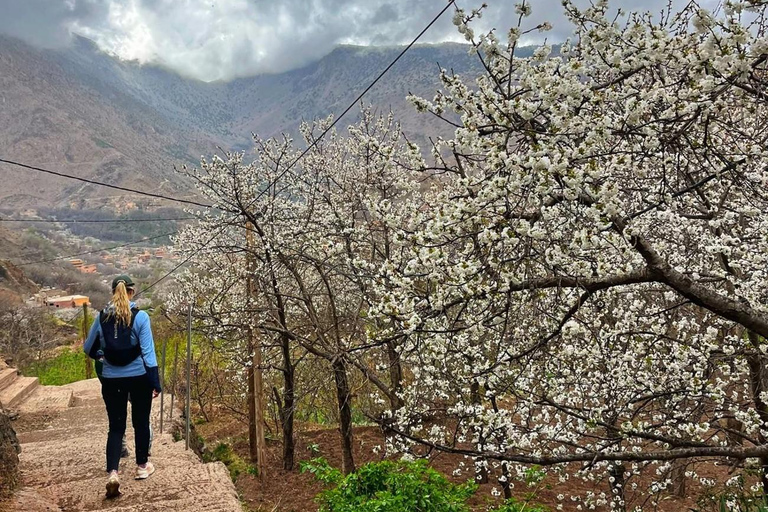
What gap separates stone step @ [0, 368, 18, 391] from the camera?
10.1 metres

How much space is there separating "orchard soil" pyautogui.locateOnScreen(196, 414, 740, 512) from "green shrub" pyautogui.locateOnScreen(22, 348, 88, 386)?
8.53 meters

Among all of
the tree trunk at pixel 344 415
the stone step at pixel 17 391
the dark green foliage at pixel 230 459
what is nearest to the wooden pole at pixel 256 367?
the dark green foliage at pixel 230 459

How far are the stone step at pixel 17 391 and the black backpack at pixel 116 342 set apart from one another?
22.3ft

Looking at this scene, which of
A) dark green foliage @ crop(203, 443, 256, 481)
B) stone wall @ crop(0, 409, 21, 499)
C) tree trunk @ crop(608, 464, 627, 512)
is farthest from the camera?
dark green foliage @ crop(203, 443, 256, 481)

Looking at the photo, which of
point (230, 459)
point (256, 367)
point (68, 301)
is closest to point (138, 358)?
point (256, 367)

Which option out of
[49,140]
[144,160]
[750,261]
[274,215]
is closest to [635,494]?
[750,261]

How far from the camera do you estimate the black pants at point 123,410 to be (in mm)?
3944

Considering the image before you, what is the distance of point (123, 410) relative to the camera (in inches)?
163

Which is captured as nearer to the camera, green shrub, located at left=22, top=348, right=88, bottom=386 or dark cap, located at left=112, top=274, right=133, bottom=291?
dark cap, located at left=112, top=274, right=133, bottom=291

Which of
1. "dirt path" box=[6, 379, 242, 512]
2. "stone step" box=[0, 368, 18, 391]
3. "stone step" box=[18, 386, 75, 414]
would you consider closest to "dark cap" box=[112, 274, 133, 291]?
"dirt path" box=[6, 379, 242, 512]

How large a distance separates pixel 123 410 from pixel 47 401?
775 cm

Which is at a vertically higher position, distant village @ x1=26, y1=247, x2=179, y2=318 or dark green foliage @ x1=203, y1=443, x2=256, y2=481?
distant village @ x1=26, y1=247, x2=179, y2=318

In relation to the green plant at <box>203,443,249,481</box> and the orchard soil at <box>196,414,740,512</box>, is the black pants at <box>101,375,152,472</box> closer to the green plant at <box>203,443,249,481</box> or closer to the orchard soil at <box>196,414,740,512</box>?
the orchard soil at <box>196,414,740,512</box>

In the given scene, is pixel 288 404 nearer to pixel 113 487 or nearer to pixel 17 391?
pixel 17 391
